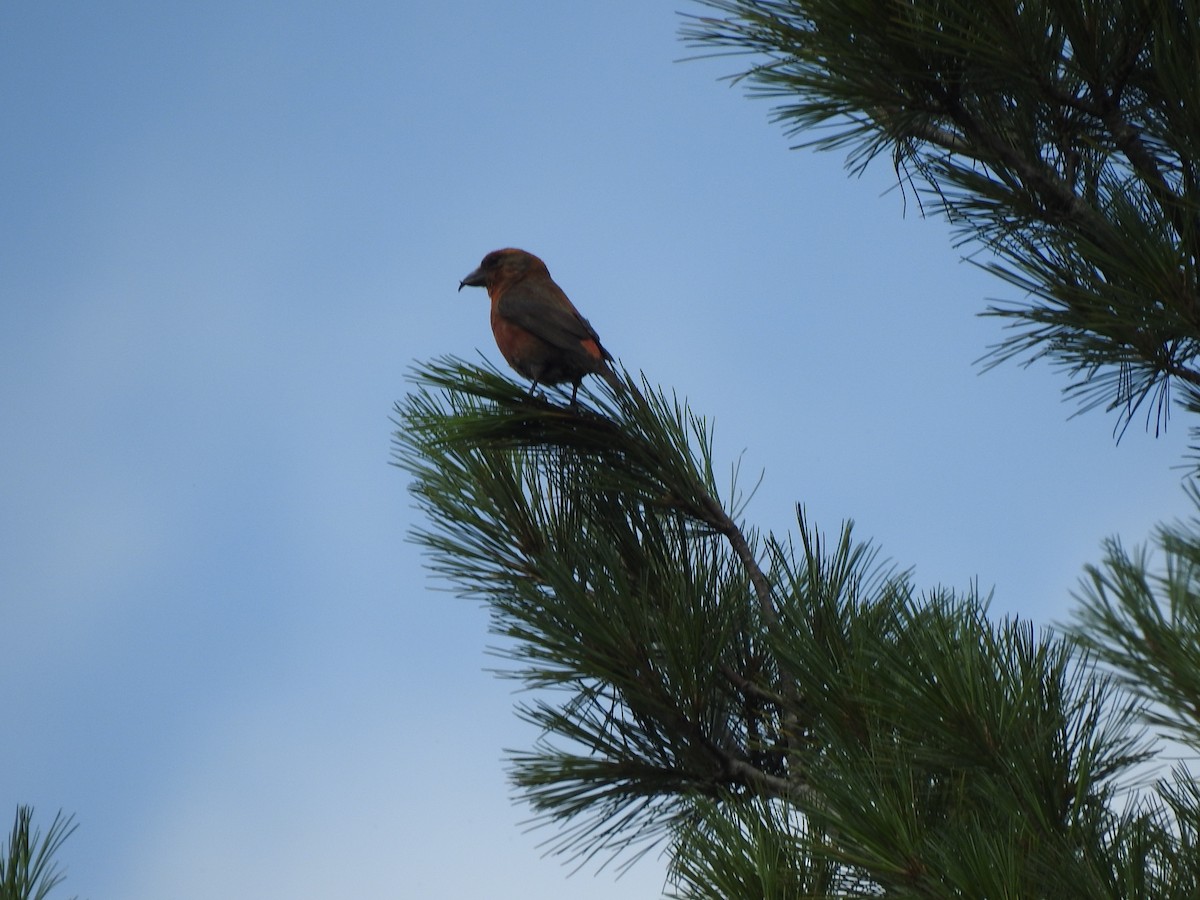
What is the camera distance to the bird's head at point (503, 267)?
469 cm

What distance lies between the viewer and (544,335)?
3.77 m

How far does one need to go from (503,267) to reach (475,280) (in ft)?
0.58

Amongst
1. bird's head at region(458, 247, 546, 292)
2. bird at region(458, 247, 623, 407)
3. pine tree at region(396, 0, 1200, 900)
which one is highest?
bird's head at region(458, 247, 546, 292)

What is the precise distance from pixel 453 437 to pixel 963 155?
1.18m

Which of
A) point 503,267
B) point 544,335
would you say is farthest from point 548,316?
point 503,267

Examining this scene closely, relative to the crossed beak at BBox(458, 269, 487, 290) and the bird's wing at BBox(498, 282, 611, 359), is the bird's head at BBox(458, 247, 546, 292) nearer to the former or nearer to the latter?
the crossed beak at BBox(458, 269, 487, 290)

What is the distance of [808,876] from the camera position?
194cm

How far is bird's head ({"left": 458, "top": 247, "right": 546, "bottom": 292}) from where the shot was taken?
4.69 meters

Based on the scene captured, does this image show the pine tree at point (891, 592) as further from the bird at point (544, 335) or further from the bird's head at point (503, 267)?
the bird's head at point (503, 267)

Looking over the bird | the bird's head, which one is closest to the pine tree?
the bird

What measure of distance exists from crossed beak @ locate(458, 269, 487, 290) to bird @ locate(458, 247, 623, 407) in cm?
43

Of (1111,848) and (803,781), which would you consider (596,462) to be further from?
(1111,848)

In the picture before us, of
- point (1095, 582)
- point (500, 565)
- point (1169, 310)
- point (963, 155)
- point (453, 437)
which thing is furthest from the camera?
point (500, 565)

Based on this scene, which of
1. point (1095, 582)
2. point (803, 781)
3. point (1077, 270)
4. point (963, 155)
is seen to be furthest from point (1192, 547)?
point (963, 155)
